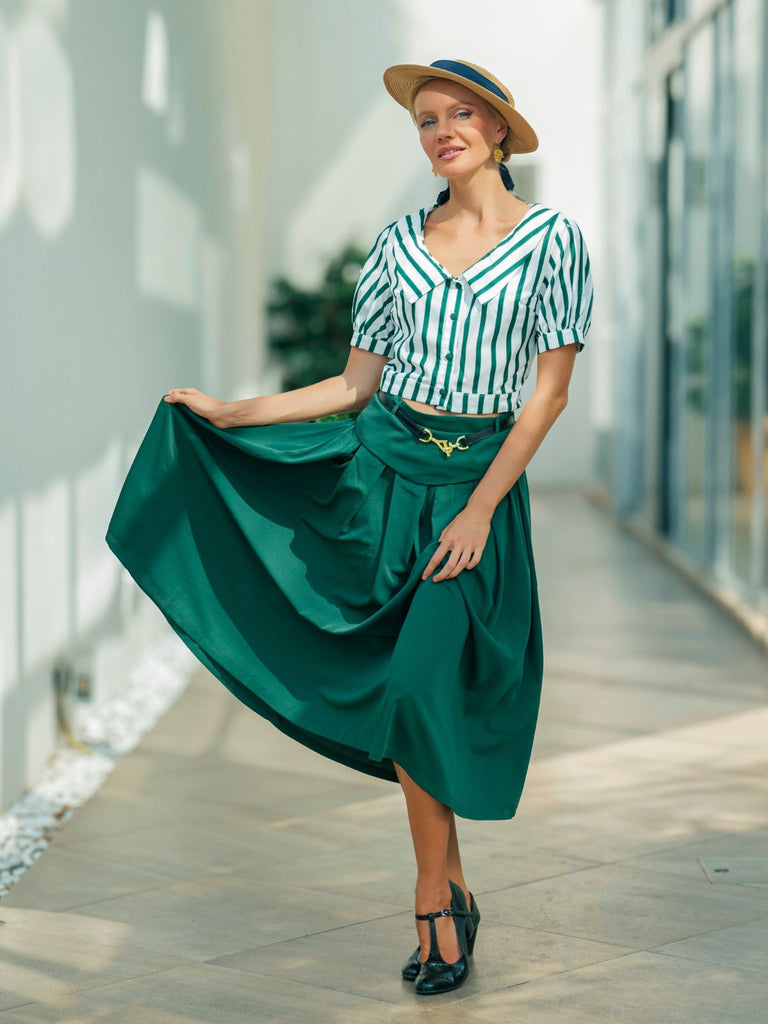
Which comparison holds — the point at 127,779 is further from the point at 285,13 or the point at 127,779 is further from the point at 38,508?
the point at 285,13

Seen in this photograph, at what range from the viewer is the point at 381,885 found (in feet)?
9.96

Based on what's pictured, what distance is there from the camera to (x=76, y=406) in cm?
438

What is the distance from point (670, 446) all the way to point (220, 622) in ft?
21.4

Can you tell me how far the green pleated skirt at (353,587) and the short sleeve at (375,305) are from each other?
0.16 metres

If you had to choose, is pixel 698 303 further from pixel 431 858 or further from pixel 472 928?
pixel 431 858

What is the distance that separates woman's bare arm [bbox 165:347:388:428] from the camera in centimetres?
→ 266

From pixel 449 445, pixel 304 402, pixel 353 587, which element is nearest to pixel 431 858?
pixel 353 587

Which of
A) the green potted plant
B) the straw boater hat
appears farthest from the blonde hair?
the green potted plant

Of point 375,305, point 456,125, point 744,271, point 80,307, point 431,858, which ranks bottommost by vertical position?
point 431,858

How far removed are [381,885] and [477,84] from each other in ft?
5.48

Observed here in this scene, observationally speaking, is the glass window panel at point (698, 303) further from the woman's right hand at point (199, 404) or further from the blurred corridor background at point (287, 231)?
the woman's right hand at point (199, 404)

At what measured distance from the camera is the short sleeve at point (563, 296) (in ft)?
7.88

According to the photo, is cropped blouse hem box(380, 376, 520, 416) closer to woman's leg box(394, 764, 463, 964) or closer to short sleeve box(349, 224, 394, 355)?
short sleeve box(349, 224, 394, 355)

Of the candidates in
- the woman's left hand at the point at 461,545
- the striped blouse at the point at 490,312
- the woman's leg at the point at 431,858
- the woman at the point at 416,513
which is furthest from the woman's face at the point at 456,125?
the woman's leg at the point at 431,858
